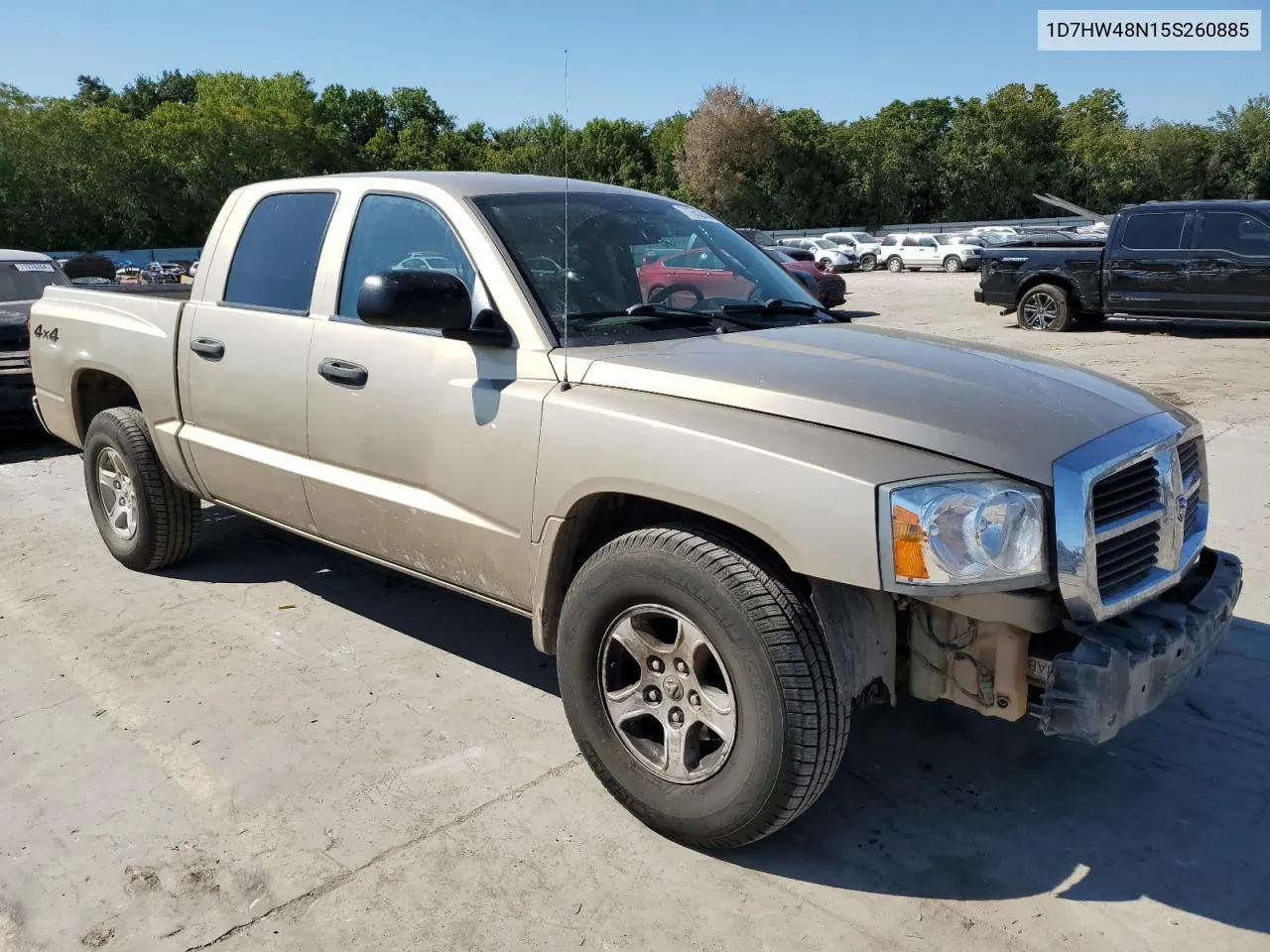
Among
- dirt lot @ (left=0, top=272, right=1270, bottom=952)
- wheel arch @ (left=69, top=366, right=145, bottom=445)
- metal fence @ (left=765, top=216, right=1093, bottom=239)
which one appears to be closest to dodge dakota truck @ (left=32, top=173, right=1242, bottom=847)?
dirt lot @ (left=0, top=272, right=1270, bottom=952)

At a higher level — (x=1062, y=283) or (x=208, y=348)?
(x=1062, y=283)

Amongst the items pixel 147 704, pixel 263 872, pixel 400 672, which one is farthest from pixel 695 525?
pixel 147 704

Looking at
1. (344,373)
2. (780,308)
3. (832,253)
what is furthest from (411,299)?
(832,253)

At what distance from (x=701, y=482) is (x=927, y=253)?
35.0m

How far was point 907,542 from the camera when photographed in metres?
2.40

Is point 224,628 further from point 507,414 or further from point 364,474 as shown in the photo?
point 507,414

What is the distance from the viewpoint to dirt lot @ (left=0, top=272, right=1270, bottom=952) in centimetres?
262

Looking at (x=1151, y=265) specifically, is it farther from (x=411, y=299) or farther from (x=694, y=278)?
(x=411, y=299)

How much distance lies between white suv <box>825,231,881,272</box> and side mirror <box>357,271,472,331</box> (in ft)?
119

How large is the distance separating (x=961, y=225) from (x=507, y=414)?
165ft

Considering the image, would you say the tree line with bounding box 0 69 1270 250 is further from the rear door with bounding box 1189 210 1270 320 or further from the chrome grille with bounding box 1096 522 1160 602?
the chrome grille with bounding box 1096 522 1160 602

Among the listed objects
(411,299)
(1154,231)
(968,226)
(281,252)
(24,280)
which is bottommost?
(411,299)

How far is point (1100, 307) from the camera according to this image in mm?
14664

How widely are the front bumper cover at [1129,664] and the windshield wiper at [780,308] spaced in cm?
161
